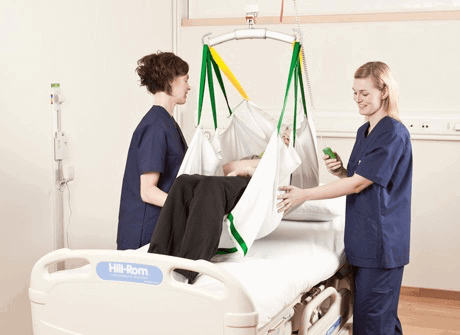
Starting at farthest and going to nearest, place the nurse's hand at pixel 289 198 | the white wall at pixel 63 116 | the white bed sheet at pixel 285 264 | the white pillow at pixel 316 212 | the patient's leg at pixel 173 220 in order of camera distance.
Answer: the white pillow at pixel 316 212 < the white wall at pixel 63 116 < the nurse's hand at pixel 289 198 < the patient's leg at pixel 173 220 < the white bed sheet at pixel 285 264

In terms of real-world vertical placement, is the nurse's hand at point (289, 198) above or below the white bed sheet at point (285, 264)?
above

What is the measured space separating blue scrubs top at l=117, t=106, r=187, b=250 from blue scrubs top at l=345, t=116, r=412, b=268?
2.18 feet

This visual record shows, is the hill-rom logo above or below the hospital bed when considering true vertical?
above

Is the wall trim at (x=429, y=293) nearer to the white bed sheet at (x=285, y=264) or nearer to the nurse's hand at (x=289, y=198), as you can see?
the white bed sheet at (x=285, y=264)

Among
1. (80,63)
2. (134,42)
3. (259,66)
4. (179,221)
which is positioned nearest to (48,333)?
(179,221)

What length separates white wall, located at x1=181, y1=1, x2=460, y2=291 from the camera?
139 inches

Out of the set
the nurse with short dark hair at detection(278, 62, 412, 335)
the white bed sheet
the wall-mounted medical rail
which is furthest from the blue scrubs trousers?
the wall-mounted medical rail

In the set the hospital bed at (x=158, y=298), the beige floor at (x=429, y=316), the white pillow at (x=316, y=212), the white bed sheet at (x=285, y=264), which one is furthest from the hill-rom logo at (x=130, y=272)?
the beige floor at (x=429, y=316)

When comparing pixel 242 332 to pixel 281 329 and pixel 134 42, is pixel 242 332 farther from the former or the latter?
pixel 134 42

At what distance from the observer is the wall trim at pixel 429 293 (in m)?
3.62

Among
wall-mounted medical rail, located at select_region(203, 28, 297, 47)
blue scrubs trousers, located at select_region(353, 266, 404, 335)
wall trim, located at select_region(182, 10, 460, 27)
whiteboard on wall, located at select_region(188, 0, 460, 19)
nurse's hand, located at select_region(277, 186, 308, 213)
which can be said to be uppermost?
whiteboard on wall, located at select_region(188, 0, 460, 19)

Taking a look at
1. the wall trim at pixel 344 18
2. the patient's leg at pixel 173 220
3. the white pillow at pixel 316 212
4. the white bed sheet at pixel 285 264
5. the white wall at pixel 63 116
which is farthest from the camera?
the wall trim at pixel 344 18

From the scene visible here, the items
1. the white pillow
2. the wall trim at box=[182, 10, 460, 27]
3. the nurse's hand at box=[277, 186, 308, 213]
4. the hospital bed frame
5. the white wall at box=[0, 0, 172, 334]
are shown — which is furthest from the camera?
the wall trim at box=[182, 10, 460, 27]

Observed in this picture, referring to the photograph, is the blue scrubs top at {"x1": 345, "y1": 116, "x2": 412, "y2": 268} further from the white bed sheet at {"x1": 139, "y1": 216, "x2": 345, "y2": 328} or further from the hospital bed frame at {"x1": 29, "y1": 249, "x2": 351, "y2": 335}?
the hospital bed frame at {"x1": 29, "y1": 249, "x2": 351, "y2": 335}
